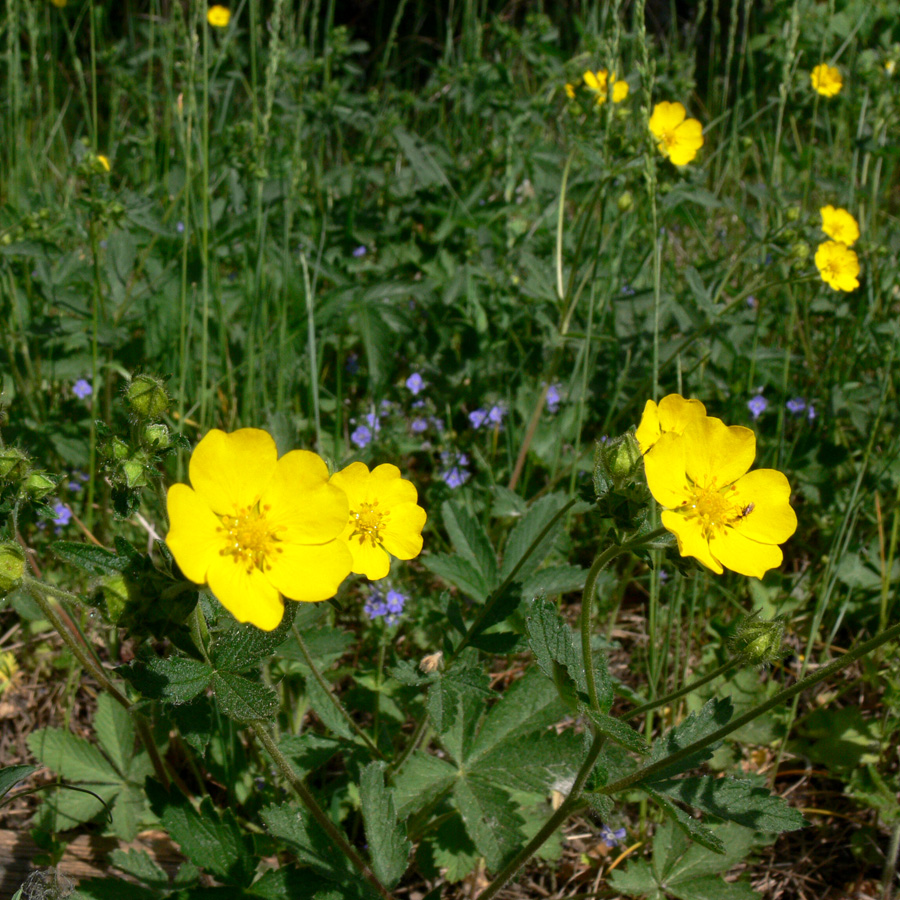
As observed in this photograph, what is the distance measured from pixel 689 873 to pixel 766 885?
1.36 ft

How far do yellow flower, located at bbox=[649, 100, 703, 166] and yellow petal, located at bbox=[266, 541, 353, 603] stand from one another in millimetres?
2475

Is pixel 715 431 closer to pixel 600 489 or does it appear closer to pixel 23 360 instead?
pixel 600 489

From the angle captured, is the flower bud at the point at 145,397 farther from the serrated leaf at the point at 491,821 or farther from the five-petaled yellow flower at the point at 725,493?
the serrated leaf at the point at 491,821

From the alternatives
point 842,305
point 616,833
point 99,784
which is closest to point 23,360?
point 99,784

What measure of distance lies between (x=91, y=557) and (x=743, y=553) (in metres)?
1.19

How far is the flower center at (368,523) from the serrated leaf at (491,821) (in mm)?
656

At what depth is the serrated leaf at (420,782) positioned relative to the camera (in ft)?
6.21

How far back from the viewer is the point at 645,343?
11.1ft

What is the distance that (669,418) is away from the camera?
1633 millimetres

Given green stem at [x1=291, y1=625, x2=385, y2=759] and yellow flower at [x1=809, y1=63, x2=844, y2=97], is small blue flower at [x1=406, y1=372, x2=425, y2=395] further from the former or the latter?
yellow flower at [x1=809, y1=63, x2=844, y2=97]

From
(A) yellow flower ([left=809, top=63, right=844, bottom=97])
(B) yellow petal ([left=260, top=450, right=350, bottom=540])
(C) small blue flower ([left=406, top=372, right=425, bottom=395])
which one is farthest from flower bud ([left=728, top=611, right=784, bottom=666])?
(A) yellow flower ([left=809, top=63, right=844, bottom=97])

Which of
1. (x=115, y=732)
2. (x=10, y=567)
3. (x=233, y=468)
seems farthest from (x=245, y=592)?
(x=115, y=732)

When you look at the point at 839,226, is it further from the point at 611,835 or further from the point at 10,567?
the point at 10,567

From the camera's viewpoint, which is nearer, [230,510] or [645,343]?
[230,510]
